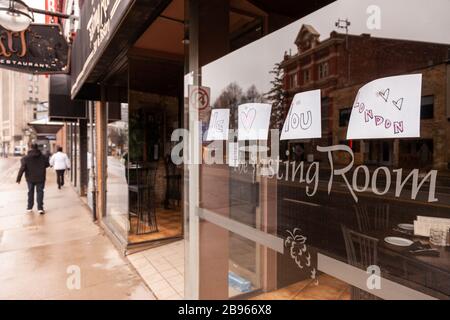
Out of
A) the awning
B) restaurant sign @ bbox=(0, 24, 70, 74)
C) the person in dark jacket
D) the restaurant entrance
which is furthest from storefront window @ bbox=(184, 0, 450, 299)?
the awning

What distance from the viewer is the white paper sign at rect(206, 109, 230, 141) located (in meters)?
2.76

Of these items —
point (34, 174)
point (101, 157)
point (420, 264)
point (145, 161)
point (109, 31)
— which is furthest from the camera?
point (34, 174)

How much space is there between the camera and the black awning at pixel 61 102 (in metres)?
8.34

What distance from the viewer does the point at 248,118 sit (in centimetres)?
265

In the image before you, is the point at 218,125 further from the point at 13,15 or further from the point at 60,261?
the point at 13,15

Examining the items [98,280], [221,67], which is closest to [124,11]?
[221,67]

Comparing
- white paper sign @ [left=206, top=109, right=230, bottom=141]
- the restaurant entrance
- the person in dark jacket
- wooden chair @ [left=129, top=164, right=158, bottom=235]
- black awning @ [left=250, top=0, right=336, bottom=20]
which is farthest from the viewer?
the person in dark jacket

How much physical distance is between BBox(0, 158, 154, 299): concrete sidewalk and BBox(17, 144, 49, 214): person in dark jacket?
388 millimetres

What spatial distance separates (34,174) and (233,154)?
271 inches

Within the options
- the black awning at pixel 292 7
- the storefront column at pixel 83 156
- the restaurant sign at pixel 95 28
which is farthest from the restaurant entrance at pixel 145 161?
the storefront column at pixel 83 156

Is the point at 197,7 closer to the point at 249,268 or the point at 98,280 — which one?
the point at 249,268

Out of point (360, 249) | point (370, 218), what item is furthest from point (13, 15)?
point (370, 218)

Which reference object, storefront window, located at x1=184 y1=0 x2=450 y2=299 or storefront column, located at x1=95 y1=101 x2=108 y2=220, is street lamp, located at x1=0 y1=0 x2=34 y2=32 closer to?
storefront column, located at x1=95 y1=101 x2=108 y2=220

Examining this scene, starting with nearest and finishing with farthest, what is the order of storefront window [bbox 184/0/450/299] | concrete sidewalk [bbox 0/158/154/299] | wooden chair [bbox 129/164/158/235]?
1. storefront window [bbox 184/0/450/299]
2. concrete sidewalk [bbox 0/158/154/299]
3. wooden chair [bbox 129/164/158/235]
